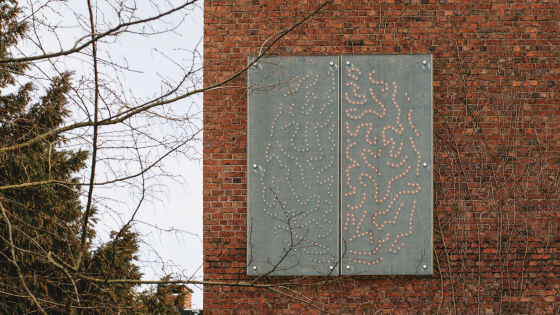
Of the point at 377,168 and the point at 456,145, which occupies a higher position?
the point at 456,145

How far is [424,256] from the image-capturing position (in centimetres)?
486

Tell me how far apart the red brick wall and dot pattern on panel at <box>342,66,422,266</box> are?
313mm

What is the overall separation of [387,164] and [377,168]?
0.37ft

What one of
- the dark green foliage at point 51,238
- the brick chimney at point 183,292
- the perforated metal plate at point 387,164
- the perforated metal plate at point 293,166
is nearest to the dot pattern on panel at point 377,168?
the perforated metal plate at point 387,164

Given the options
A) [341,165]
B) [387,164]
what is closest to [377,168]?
[387,164]

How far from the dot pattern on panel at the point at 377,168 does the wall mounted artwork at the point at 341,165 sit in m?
0.01

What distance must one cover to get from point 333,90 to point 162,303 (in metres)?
6.78

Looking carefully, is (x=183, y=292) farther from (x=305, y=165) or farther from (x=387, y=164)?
(x=387, y=164)

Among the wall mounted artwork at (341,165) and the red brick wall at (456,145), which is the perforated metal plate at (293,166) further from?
the red brick wall at (456,145)

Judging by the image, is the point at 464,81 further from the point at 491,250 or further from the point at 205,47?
the point at 205,47

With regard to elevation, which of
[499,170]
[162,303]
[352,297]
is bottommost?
[162,303]

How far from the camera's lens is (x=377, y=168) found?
493 cm

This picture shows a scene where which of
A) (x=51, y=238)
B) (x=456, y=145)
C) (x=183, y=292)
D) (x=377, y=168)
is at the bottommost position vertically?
(x=183, y=292)

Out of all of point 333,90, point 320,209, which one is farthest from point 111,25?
point 320,209
